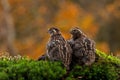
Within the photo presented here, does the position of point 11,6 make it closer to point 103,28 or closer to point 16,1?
point 16,1

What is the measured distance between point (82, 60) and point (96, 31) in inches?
1264

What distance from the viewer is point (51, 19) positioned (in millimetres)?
42906

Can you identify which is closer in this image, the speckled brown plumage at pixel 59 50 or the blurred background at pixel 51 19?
the speckled brown plumage at pixel 59 50

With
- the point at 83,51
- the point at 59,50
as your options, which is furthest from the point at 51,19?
the point at 59,50

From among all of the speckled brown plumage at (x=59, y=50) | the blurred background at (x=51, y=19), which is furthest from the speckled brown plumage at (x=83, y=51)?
the blurred background at (x=51, y=19)

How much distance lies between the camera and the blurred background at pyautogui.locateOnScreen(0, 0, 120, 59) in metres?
40.8

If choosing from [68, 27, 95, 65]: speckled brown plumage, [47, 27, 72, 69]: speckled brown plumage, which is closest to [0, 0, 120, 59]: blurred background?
[68, 27, 95, 65]: speckled brown plumage

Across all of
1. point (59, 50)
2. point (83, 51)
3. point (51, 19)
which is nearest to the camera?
point (59, 50)

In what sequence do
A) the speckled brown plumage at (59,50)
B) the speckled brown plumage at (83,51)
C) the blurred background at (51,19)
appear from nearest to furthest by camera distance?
the speckled brown plumage at (59,50) → the speckled brown plumage at (83,51) → the blurred background at (51,19)

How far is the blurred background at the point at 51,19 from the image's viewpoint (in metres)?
40.8

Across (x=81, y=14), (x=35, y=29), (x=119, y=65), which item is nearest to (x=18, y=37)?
(x=35, y=29)

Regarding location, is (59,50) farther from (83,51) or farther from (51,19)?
(51,19)

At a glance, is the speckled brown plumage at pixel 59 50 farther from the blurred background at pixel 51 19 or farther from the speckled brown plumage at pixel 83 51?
the blurred background at pixel 51 19

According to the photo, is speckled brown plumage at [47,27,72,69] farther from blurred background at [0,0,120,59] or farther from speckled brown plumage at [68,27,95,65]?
blurred background at [0,0,120,59]
